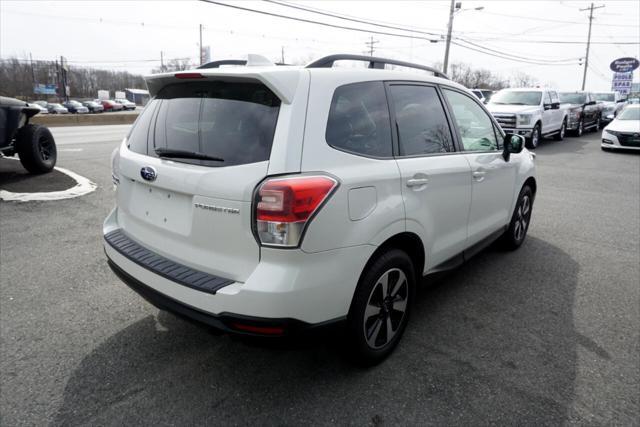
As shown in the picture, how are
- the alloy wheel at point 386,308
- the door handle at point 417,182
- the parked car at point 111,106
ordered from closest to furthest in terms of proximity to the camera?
the alloy wheel at point 386,308 → the door handle at point 417,182 → the parked car at point 111,106

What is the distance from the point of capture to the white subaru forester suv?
214 cm

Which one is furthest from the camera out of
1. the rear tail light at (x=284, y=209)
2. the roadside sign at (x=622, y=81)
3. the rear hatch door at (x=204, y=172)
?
the roadside sign at (x=622, y=81)

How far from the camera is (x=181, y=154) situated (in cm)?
247

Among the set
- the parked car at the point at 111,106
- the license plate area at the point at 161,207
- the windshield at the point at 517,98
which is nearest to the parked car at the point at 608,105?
the windshield at the point at 517,98

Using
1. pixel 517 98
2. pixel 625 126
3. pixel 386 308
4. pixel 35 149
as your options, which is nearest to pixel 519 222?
pixel 386 308

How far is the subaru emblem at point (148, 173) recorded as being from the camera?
2.55 metres

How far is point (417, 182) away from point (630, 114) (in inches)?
662

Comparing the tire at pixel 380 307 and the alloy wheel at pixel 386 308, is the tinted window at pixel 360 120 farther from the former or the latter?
the alloy wheel at pixel 386 308

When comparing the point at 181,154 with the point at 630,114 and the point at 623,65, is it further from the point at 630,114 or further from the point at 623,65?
the point at 623,65

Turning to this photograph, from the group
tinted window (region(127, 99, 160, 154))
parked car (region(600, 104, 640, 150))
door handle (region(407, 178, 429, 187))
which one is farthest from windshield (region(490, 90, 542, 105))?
tinted window (region(127, 99, 160, 154))

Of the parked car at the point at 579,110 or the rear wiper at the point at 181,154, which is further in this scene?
the parked car at the point at 579,110

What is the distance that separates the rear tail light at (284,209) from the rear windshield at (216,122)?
0.20 metres

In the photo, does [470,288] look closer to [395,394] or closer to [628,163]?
[395,394]

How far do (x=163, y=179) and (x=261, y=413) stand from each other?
1.39 m
